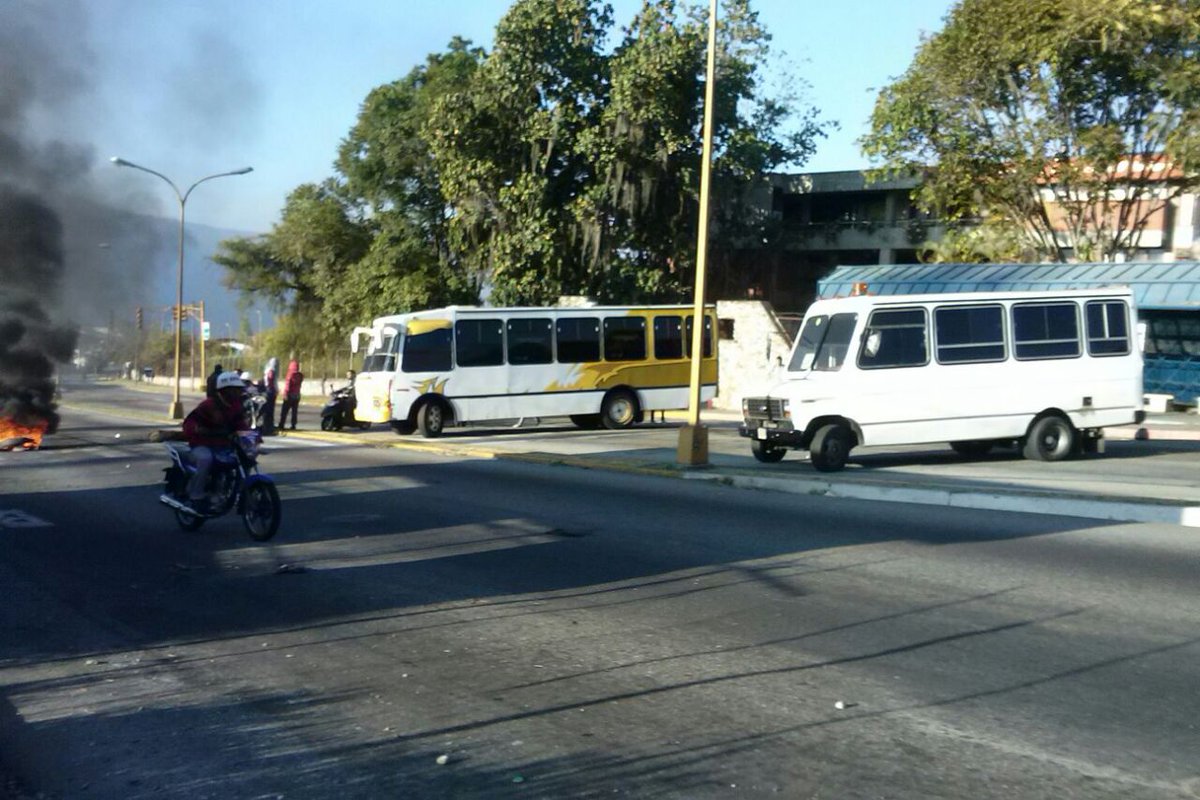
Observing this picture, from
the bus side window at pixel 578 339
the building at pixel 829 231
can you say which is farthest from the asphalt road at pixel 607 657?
the building at pixel 829 231

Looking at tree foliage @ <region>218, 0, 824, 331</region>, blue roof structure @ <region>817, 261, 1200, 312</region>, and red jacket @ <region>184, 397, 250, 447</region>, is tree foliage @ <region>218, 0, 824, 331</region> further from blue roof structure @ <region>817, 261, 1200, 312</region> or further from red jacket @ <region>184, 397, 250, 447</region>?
red jacket @ <region>184, 397, 250, 447</region>

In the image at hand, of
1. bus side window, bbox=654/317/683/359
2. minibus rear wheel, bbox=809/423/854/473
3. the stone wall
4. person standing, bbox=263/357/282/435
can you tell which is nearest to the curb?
minibus rear wheel, bbox=809/423/854/473

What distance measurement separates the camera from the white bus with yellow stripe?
2645cm

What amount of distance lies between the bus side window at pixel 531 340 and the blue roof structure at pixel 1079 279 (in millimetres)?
13287

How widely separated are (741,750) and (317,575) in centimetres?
541

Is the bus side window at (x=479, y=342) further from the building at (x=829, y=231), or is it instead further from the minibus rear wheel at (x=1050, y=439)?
the building at (x=829, y=231)

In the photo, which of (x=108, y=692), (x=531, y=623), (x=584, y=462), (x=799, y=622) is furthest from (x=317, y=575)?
(x=584, y=462)

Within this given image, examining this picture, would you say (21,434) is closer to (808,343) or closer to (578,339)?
(578,339)

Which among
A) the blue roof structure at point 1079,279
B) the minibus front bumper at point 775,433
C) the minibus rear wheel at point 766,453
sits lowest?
the minibus rear wheel at point 766,453

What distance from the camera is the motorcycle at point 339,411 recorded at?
2881cm

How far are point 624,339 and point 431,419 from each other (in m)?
5.35

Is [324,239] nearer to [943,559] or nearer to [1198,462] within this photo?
[1198,462]

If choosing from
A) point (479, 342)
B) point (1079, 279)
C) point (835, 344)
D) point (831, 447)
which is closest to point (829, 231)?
point (1079, 279)

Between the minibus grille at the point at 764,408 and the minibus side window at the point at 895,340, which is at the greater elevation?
the minibus side window at the point at 895,340
